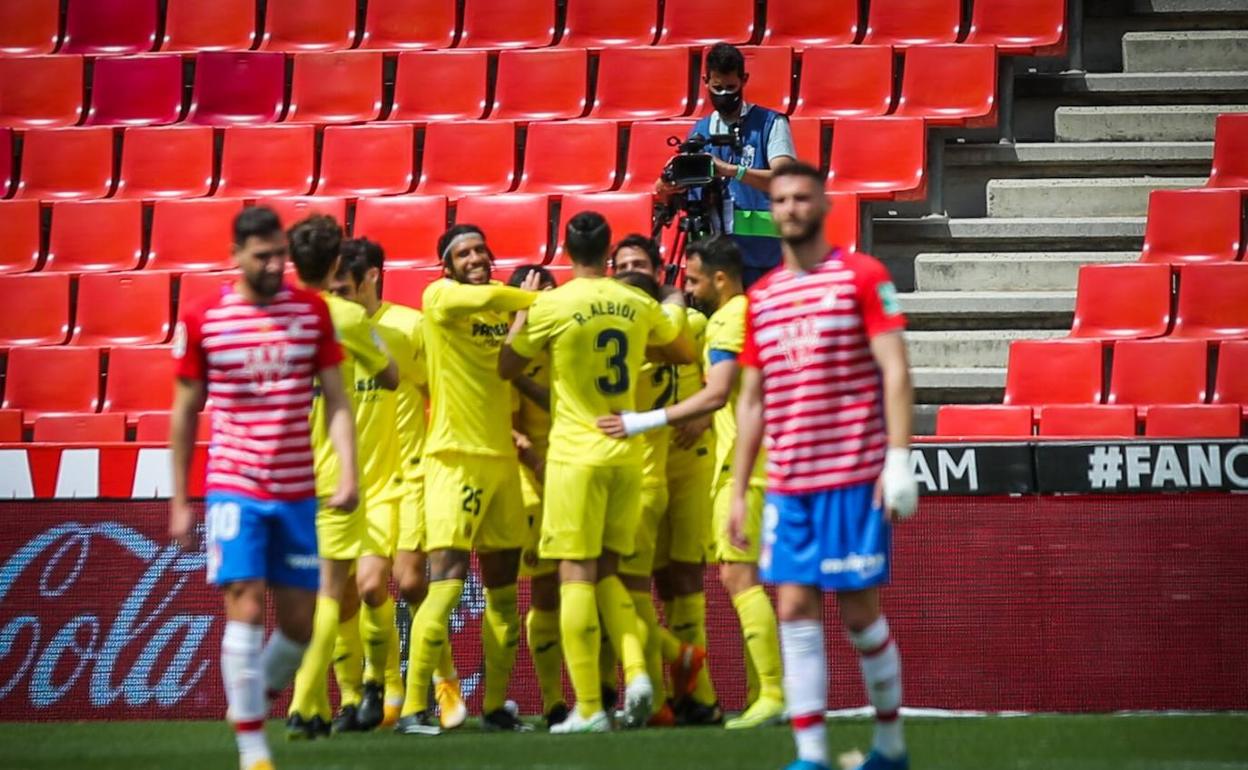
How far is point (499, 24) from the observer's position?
1462 centimetres

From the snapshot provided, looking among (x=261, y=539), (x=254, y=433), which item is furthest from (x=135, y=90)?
(x=261, y=539)

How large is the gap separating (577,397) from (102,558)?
273 cm

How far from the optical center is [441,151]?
13.5 m

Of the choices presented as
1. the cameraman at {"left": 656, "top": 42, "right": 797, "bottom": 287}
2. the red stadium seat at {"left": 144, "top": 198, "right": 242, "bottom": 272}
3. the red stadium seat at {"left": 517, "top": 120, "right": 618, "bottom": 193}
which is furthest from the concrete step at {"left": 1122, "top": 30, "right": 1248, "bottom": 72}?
the red stadium seat at {"left": 144, "top": 198, "right": 242, "bottom": 272}

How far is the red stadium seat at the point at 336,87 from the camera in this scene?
46.8 ft

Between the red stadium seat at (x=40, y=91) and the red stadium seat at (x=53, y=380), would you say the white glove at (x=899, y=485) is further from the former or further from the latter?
the red stadium seat at (x=40, y=91)

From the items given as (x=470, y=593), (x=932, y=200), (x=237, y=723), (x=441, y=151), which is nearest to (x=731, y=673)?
(x=470, y=593)

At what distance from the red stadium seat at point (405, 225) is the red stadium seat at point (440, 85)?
3.95ft

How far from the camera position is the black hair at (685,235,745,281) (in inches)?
337

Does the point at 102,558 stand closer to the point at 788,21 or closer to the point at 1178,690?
the point at 1178,690

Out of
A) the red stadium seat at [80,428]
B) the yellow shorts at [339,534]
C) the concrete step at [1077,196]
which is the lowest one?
the yellow shorts at [339,534]

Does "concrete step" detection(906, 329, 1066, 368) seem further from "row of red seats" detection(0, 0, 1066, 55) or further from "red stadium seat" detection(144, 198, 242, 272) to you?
"red stadium seat" detection(144, 198, 242, 272)

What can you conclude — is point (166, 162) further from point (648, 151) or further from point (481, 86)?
point (648, 151)

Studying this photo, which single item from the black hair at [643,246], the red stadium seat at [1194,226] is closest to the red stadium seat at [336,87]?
the red stadium seat at [1194,226]
